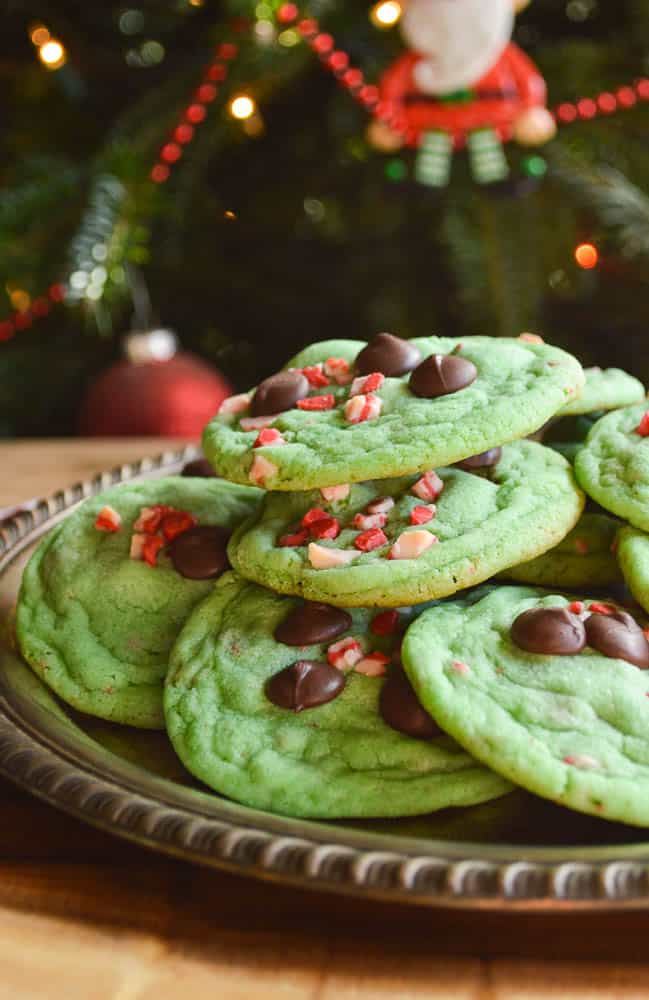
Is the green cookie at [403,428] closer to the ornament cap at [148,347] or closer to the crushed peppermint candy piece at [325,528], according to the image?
the crushed peppermint candy piece at [325,528]

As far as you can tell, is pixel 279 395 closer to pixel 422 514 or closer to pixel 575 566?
pixel 422 514

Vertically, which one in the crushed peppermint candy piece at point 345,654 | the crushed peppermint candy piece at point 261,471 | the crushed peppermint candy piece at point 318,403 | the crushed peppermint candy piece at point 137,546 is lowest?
the crushed peppermint candy piece at point 345,654

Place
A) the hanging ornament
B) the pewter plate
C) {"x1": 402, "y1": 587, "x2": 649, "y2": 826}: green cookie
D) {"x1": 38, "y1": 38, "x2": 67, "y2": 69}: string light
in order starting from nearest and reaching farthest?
the pewter plate, {"x1": 402, "y1": 587, "x2": 649, "y2": 826}: green cookie, {"x1": 38, "y1": 38, "x2": 67, "y2": 69}: string light, the hanging ornament

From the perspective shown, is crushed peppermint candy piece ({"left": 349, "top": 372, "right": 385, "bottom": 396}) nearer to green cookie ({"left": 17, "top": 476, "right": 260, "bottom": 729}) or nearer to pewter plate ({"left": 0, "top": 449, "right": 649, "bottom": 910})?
green cookie ({"left": 17, "top": 476, "right": 260, "bottom": 729})

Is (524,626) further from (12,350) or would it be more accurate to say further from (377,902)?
(12,350)

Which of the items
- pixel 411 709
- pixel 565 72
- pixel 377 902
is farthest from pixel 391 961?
pixel 565 72

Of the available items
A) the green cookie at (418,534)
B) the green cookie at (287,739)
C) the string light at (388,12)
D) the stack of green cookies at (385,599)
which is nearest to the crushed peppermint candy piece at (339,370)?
the stack of green cookies at (385,599)

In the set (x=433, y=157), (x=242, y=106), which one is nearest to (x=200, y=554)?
(x=433, y=157)

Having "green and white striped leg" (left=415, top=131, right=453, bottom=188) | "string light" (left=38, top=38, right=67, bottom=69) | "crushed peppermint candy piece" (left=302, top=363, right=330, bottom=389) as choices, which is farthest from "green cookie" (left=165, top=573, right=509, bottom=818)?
"string light" (left=38, top=38, right=67, bottom=69)
